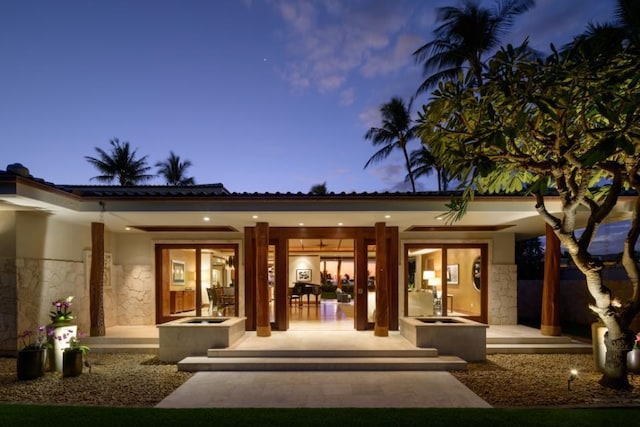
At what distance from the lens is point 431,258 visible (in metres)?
12.9

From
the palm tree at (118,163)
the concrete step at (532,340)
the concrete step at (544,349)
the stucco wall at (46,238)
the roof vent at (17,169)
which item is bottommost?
the concrete step at (544,349)

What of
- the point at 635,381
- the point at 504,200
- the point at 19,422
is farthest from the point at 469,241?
the point at 19,422

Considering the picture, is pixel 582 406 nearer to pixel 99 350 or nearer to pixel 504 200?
pixel 504 200

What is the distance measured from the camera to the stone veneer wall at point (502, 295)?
11.5m

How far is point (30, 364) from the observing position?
650 cm

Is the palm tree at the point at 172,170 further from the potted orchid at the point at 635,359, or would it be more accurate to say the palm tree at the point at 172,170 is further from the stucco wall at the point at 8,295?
the potted orchid at the point at 635,359

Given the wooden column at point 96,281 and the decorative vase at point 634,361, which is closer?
the decorative vase at point 634,361

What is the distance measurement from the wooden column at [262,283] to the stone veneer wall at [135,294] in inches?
159

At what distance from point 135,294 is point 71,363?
483cm

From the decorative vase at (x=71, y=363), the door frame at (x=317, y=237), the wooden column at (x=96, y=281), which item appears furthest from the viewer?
the door frame at (x=317, y=237)

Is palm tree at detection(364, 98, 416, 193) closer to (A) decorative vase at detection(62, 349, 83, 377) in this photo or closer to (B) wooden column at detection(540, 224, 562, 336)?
(B) wooden column at detection(540, 224, 562, 336)

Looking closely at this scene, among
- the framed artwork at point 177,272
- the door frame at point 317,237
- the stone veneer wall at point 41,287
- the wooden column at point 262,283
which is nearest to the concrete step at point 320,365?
the wooden column at point 262,283

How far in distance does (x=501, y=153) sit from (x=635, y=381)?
4349mm

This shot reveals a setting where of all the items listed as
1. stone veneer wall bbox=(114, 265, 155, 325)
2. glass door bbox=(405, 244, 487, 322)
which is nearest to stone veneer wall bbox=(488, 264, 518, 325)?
glass door bbox=(405, 244, 487, 322)
